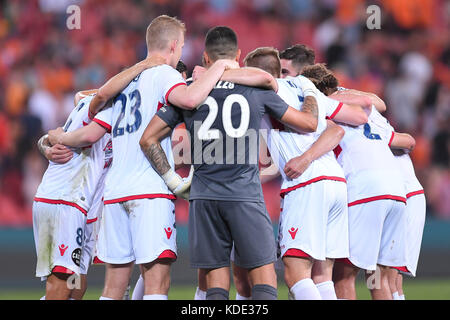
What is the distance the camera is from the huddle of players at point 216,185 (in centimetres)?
496

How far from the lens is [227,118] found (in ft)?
16.3

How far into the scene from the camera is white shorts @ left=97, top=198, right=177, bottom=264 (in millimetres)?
5067

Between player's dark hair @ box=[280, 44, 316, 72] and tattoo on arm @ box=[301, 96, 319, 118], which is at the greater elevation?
player's dark hair @ box=[280, 44, 316, 72]

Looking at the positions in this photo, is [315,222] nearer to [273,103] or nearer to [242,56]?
[273,103]

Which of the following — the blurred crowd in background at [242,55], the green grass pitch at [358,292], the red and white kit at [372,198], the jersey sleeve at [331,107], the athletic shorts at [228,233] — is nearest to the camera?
the athletic shorts at [228,233]

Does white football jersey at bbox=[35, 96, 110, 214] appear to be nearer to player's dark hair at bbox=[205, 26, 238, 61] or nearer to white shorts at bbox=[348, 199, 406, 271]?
player's dark hair at bbox=[205, 26, 238, 61]

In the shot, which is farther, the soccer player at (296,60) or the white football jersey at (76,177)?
the soccer player at (296,60)

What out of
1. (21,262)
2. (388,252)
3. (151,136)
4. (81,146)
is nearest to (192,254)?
(151,136)

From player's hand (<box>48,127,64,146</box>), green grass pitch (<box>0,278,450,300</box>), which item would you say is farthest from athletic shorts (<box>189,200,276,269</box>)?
green grass pitch (<box>0,278,450,300</box>)

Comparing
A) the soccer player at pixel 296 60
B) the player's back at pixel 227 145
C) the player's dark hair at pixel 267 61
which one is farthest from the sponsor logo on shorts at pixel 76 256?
the soccer player at pixel 296 60

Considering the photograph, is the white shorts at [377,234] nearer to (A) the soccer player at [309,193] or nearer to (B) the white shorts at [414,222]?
(A) the soccer player at [309,193]

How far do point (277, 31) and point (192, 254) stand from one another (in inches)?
384

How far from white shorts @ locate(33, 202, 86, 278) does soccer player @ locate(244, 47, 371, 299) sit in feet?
5.56

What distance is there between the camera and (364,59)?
13.7 meters
